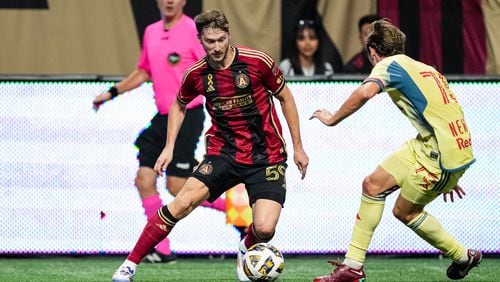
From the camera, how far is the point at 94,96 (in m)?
10.8

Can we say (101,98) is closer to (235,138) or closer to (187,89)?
(187,89)

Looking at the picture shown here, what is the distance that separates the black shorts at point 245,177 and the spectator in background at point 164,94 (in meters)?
2.04

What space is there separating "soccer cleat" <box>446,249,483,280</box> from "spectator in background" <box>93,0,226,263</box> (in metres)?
2.70

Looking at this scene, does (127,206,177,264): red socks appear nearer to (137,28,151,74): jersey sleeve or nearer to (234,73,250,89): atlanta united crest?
(234,73,250,89): atlanta united crest

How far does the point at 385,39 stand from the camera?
8211 millimetres

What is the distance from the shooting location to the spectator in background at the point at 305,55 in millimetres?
11219

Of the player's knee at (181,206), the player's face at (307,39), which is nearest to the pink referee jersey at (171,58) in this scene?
the player's face at (307,39)

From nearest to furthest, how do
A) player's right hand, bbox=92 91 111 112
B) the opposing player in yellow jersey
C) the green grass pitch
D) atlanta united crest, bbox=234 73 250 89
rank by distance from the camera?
the opposing player in yellow jersey → atlanta united crest, bbox=234 73 250 89 → the green grass pitch → player's right hand, bbox=92 91 111 112

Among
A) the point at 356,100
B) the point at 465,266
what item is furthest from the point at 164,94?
the point at 465,266

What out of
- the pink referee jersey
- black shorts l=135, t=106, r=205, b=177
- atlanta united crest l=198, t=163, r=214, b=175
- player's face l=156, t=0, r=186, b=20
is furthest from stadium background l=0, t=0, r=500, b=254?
atlanta united crest l=198, t=163, r=214, b=175

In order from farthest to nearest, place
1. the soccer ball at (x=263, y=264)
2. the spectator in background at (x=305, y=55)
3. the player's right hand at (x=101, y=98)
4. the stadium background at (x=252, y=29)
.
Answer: the stadium background at (x=252, y=29)
the spectator in background at (x=305, y=55)
the player's right hand at (x=101, y=98)
the soccer ball at (x=263, y=264)

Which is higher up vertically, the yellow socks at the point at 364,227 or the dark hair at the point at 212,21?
the dark hair at the point at 212,21

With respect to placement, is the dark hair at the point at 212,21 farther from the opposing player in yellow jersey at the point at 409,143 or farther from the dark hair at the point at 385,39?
the dark hair at the point at 385,39

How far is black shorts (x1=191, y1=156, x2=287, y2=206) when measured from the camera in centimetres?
845
